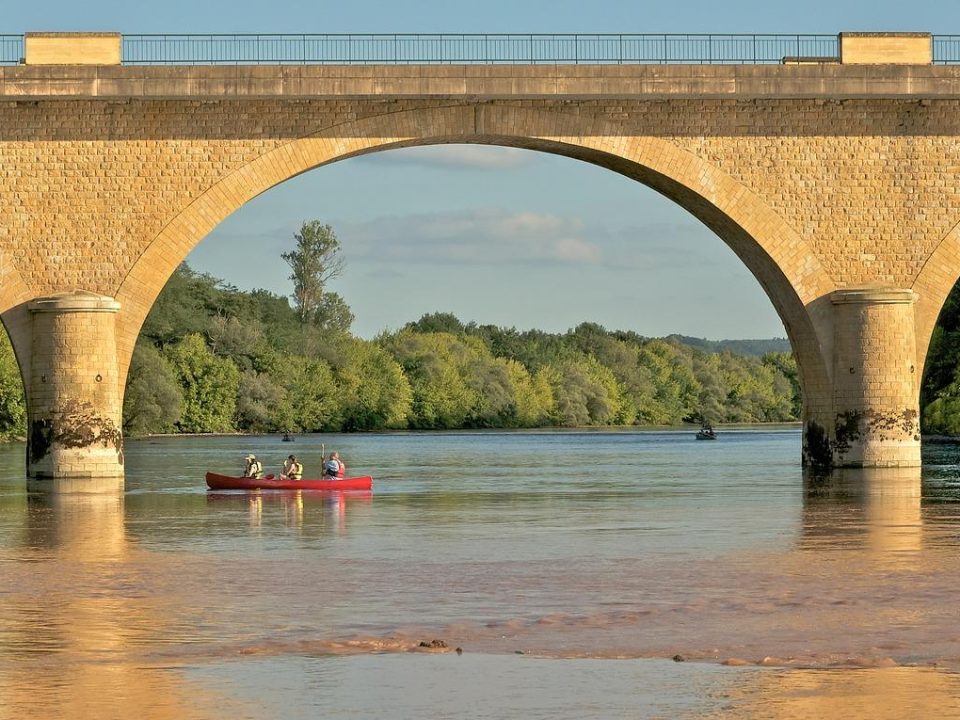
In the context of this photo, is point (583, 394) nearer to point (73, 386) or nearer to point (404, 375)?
point (404, 375)

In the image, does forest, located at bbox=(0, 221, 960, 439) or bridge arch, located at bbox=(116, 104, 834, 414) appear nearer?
bridge arch, located at bbox=(116, 104, 834, 414)

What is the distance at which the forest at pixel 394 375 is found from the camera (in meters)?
74.4

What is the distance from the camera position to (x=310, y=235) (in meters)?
102

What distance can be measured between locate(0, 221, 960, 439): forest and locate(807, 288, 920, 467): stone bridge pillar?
78.1 ft

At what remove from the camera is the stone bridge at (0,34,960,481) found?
30.2m

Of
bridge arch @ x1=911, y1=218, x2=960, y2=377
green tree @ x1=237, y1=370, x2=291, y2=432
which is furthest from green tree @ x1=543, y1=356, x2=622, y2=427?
bridge arch @ x1=911, y1=218, x2=960, y2=377

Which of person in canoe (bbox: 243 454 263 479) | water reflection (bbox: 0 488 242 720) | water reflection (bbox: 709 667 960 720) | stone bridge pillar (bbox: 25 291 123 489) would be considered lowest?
water reflection (bbox: 709 667 960 720)

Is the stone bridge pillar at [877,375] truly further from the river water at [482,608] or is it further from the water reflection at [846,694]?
the water reflection at [846,694]

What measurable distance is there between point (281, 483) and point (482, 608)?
53.1 feet

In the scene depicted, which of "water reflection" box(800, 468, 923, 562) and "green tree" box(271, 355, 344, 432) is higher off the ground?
"green tree" box(271, 355, 344, 432)

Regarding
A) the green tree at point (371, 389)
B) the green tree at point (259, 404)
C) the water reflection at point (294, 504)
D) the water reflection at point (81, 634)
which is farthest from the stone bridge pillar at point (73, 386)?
the green tree at point (371, 389)

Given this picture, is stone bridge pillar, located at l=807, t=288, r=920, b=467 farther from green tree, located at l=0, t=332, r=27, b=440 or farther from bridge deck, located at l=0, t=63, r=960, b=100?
green tree, located at l=0, t=332, r=27, b=440

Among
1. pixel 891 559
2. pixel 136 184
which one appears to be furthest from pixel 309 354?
pixel 891 559

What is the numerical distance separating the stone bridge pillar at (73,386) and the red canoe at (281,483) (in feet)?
6.38
